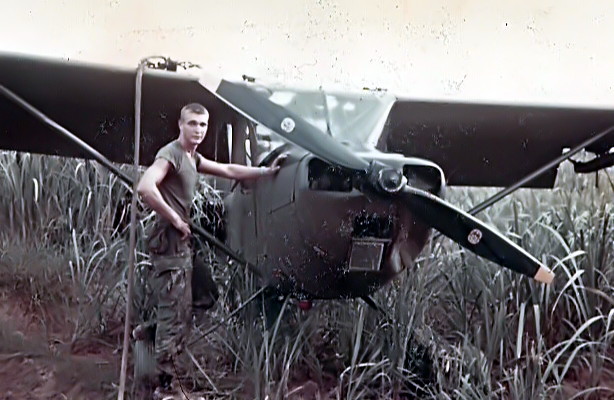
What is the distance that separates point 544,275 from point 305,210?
35 cm

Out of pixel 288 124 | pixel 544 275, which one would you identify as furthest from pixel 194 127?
pixel 544 275

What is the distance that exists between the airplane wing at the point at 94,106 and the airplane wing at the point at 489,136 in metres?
0.26

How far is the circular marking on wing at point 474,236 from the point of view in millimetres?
761

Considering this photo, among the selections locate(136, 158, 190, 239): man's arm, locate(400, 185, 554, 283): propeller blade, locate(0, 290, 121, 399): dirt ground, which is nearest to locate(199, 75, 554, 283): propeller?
locate(400, 185, 554, 283): propeller blade

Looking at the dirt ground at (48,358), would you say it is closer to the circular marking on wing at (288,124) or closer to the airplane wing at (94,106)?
the airplane wing at (94,106)

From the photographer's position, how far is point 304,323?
78cm

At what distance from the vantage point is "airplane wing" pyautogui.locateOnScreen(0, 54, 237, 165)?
2.45 ft

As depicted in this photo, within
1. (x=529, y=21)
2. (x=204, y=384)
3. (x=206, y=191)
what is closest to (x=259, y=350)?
(x=204, y=384)

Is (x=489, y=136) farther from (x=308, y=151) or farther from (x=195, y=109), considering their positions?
(x=195, y=109)

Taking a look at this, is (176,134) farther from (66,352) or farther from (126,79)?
(66,352)

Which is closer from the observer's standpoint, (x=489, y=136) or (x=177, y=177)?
(x=177, y=177)

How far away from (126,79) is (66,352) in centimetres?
38

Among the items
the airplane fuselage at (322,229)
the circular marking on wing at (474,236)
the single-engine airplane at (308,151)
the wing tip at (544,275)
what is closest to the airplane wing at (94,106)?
the single-engine airplane at (308,151)

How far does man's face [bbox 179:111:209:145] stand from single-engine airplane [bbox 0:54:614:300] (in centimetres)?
1
